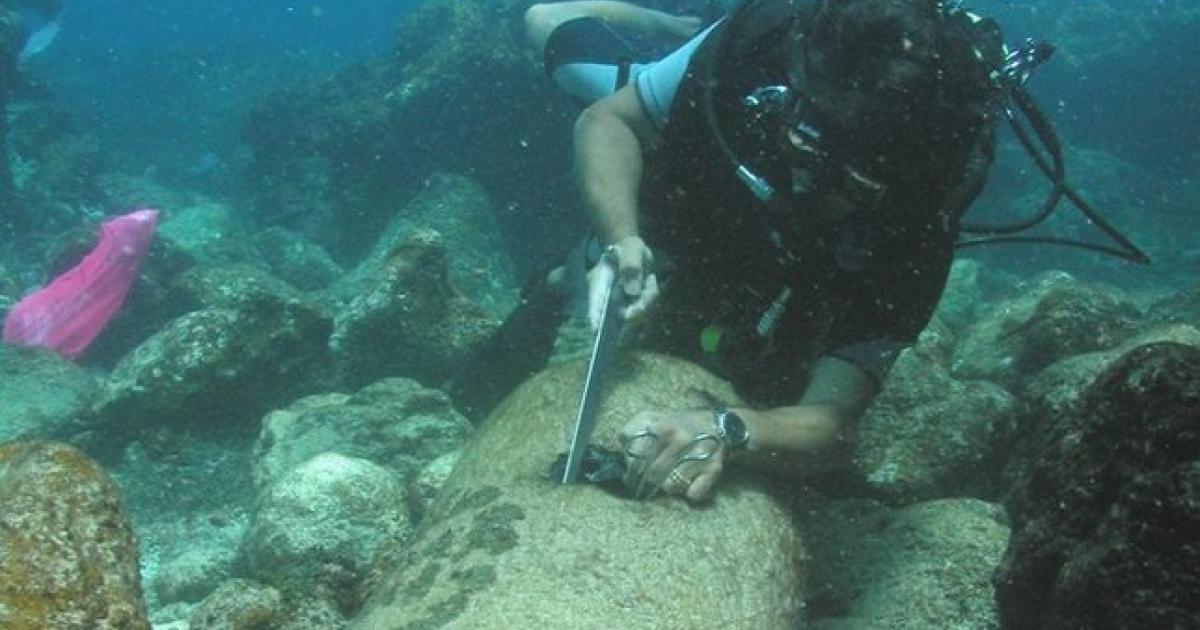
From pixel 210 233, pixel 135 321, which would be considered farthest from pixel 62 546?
pixel 210 233

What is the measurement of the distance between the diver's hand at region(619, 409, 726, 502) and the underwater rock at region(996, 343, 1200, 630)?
933 millimetres

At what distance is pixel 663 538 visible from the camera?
2.47 meters

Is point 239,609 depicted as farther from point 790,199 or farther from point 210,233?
point 210,233

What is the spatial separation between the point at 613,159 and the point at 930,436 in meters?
2.15

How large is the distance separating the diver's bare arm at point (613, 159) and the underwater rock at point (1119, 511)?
1.78 m

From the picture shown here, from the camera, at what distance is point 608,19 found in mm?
5668

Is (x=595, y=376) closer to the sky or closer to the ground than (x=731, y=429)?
closer to the sky

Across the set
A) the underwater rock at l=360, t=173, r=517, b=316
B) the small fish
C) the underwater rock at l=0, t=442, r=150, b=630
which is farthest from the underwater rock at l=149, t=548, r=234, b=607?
the small fish

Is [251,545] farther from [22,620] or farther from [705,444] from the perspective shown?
[705,444]

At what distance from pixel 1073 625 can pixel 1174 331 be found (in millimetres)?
3297

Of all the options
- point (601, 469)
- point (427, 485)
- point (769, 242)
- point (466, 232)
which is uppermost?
point (769, 242)

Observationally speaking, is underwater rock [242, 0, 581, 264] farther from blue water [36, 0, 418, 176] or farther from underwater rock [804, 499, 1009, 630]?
underwater rock [804, 499, 1009, 630]

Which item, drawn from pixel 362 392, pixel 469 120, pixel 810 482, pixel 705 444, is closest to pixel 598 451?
pixel 705 444

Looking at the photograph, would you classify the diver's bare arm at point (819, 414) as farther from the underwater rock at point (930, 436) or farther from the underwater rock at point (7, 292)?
the underwater rock at point (7, 292)
